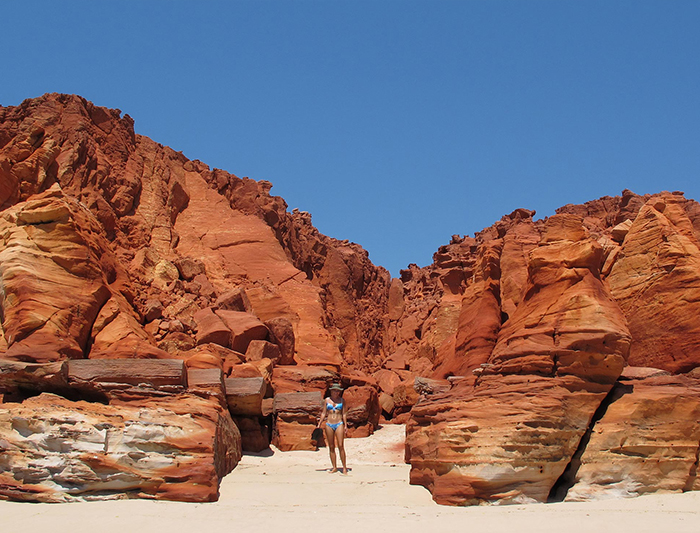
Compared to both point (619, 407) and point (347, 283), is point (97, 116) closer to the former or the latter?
point (347, 283)

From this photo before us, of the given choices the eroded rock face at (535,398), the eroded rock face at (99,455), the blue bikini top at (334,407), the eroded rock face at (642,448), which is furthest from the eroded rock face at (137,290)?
the eroded rock face at (642,448)

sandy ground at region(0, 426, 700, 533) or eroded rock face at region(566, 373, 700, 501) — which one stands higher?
eroded rock face at region(566, 373, 700, 501)

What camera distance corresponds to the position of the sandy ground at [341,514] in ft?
23.0

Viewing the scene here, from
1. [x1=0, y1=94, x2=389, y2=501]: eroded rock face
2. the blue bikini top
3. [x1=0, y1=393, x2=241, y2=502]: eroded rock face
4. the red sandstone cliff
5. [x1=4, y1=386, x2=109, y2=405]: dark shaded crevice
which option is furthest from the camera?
the blue bikini top

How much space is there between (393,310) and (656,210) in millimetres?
32771

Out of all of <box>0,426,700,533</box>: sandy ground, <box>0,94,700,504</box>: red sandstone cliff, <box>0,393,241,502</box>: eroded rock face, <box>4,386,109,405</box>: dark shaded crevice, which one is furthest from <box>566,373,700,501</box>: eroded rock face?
<box>4,386,109,405</box>: dark shaded crevice

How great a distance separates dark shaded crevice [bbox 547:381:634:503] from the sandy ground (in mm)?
500

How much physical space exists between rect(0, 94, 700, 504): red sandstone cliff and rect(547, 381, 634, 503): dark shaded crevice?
33 mm

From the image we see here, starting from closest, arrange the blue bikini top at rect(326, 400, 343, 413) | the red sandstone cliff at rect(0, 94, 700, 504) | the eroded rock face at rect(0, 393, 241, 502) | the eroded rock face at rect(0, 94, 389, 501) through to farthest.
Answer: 1. the eroded rock face at rect(0, 393, 241, 502)
2. the red sandstone cliff at rect(0, 94, 700, 504)
3. the eroded rock face at rect(0, 94, 389, 501)
4. the blue bikini top at rect(326, 400, 343, 413)

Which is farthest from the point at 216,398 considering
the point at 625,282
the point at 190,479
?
the point at 625,282

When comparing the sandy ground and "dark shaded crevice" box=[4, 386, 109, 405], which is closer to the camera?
the sandy ground

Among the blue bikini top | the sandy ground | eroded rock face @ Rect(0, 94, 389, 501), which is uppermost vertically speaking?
eroded rock face @ Rect(0, 94, 389, 501)

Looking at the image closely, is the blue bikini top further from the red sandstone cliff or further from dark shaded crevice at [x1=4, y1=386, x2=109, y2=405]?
dark shaded crevice at [x1=4, y1=386, x2=109, y2=405]

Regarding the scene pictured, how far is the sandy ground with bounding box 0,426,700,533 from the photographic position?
7020 mm
